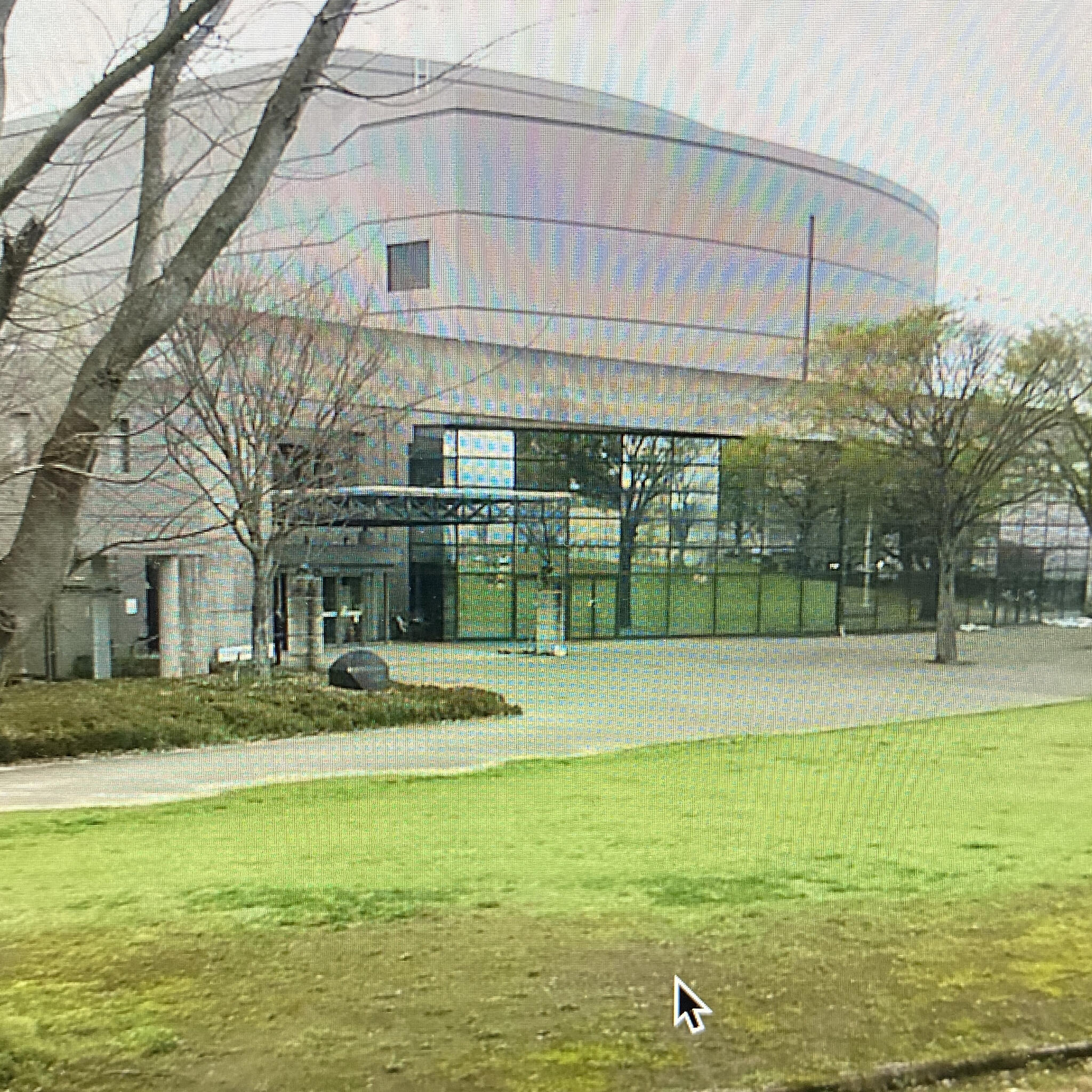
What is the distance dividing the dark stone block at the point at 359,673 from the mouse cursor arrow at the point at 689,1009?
11847 millimetres

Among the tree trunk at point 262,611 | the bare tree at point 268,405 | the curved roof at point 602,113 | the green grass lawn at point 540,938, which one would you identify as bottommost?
the green grass lawn at point 540,938

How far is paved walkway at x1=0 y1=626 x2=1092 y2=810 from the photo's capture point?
32.7 ft

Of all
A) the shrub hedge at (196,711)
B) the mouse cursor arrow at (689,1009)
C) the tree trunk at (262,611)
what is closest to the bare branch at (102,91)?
the mouse cursor arrow at (689,1009)

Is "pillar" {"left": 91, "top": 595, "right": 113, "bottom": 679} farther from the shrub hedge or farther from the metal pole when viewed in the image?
the metal pole

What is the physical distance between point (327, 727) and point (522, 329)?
65.1 ft

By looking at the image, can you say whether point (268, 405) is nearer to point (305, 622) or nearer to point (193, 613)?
point (193, 613)

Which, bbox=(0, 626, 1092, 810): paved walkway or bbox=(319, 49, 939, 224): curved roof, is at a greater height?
bbox=(319, 49, 939, 224): curved roof

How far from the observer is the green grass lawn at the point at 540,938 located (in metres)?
3.02

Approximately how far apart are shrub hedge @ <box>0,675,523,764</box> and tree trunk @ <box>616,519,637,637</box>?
1114 cm

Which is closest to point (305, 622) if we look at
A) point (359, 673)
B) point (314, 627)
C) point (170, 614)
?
point (314, 627)

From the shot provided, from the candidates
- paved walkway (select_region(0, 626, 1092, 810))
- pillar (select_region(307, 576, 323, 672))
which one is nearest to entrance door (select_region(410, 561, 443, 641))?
paved walkway (select_region(0, 626, 1092, 810))

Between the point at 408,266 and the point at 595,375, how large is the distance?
7483 mm

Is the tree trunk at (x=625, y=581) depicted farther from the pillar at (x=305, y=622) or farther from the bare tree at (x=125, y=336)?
the bare tree at (x=125, y=336)

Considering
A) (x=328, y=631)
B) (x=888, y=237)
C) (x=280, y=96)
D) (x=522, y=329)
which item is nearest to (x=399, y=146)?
(x=522, y=329)
